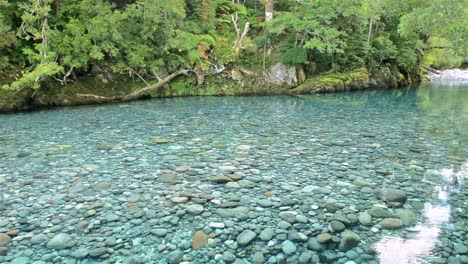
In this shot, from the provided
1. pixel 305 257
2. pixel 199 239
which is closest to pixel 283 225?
pixel 305 257

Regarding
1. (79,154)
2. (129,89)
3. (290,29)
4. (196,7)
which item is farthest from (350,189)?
(196,7)

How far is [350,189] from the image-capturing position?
Answer: 421 centimetres

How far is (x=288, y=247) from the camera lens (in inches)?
115

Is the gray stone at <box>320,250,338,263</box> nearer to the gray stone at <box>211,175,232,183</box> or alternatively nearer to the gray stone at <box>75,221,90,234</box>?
the gray stone at <box>211,175,232,183</box>

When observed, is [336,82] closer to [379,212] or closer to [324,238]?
[379,212]

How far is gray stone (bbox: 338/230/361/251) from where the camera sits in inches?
115

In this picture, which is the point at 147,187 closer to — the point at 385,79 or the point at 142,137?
the point at 142,137

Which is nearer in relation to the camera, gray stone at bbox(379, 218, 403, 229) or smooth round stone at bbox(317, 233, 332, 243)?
smooth round stone at bbox(317, 233, 332, 243)

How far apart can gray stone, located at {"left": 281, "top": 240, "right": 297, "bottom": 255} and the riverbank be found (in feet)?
39.0

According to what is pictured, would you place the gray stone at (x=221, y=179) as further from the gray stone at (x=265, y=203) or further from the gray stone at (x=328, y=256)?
the gray stone at (x=328, y=256)

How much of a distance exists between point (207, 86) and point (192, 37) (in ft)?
8.52

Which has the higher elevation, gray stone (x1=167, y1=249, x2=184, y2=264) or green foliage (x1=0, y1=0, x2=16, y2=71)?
green foliage (x1=0, y1=0, x2=16, y2=71)

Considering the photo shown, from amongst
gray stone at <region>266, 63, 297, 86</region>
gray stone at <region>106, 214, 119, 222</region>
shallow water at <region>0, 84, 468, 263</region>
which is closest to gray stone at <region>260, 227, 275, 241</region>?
shallow water at <region>0, 84, 468, 263</region>

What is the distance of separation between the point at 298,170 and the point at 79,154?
3958 mm
